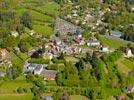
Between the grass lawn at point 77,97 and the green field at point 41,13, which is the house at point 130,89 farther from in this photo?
the green field at point 41,13

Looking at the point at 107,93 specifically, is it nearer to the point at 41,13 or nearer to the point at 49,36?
the point at 49,36

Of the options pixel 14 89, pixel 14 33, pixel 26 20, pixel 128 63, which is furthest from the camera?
pixel 26 20

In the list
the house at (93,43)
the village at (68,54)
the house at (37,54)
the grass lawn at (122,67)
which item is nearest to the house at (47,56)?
the village at (68,54)

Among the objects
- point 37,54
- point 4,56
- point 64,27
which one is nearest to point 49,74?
point 37,54

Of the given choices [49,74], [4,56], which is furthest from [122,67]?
[4,56]

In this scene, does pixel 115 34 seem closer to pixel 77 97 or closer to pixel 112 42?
pixel 112 42

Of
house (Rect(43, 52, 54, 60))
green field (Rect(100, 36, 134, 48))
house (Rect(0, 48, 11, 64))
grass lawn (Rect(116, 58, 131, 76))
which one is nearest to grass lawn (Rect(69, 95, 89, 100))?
grass lawn (Rect(116, 58, 131, 76))

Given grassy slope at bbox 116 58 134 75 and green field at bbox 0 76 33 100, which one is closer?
green field at bbox 0 76 33 100

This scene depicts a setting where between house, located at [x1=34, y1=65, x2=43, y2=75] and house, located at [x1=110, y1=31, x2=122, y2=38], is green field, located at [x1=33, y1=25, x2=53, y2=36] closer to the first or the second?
house, located at [x1=110, y1=31, x2=122, y2=38]

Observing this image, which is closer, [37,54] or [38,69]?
[38,69]

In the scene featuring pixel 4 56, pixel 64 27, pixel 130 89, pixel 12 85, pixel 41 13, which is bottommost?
pixel 12 85

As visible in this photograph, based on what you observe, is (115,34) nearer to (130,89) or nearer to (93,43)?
(93,43)

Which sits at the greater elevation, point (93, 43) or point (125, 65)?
point (93, 43)

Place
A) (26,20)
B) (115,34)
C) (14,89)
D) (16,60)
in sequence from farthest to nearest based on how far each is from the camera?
(26,20), (115,34), (16,60), (14,89)
